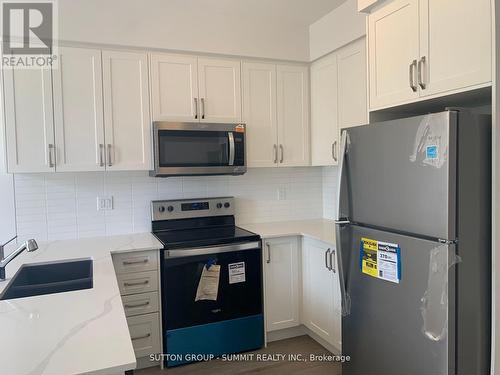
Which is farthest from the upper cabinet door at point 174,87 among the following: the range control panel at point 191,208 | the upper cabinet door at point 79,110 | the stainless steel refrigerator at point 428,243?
the stainless steel refrigerator at point 428,243

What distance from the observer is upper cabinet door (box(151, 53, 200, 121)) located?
279cm

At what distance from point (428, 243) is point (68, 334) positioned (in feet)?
4.55

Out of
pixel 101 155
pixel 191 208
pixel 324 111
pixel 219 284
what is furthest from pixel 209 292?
pixel 324 111

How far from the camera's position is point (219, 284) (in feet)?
8.79

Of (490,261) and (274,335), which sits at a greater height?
(490,261)

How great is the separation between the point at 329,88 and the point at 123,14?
5.31 ft

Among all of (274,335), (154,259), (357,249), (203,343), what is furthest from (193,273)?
(357,249)

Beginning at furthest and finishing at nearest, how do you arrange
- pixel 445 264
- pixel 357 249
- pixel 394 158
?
pixel 357 249 → pixel 394 158 → pixel 445 264

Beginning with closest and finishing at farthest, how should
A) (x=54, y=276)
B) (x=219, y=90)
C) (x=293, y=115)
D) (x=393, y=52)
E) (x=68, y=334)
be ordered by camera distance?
(x=68, y=334), (x=393, y=52), (x=54, y=276), (x=219, y=90), (x=293, y=115)

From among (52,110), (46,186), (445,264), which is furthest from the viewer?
(46,186)

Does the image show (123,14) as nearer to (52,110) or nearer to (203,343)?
(52,110)

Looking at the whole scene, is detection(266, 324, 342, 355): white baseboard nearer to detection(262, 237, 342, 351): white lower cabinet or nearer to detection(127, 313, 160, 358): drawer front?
detection(262, 237, 342, 351): white lower cabinet

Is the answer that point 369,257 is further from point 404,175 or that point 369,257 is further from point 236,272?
point 236,272

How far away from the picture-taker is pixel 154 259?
2568 millimetres
